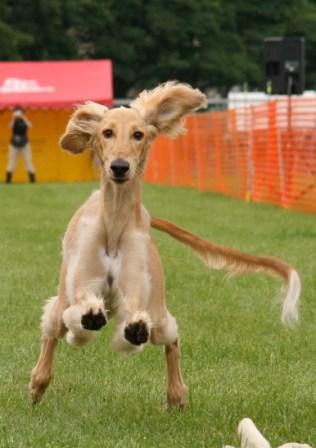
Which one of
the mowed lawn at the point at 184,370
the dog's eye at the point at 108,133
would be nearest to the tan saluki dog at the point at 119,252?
the dog's eye at the point at 108,133

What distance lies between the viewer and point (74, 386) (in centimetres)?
661

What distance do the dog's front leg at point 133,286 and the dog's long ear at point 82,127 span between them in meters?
0.53

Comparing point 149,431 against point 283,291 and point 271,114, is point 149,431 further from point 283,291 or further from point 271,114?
point 271,114

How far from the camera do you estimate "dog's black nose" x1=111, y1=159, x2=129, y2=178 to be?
5.47m

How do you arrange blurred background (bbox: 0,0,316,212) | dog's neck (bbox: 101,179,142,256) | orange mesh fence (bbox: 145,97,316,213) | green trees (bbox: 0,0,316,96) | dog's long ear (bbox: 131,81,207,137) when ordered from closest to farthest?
dog's neck (bbox: 101,179,142,256) → dog's long ear (bbox: 131,81,207,137) → orange mesh fence (bbox: 145,97,316,213) → blurred background (bbox: 0,0,316,212) → green trees (bbox: 0,0,316,96)

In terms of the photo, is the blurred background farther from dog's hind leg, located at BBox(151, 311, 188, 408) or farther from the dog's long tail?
dog's hind leg, located at BBox(151, 311, 188, 408)

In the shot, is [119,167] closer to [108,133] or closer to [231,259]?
[108,133]

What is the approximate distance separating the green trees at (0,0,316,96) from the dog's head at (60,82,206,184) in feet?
167

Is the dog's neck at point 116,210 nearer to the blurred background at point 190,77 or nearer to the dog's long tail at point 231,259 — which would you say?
the blurred background at point 190,77

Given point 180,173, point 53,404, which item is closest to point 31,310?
point 53,404

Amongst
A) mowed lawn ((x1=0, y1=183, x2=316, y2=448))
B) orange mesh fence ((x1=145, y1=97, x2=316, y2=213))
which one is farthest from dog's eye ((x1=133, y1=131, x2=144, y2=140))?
orange mesh fence ((x1=145, y1=97, x2=316, y2=213))

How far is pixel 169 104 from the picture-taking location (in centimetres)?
609

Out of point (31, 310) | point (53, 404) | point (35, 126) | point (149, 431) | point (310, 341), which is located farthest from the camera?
point (35, 126)

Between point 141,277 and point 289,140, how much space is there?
16.2m
